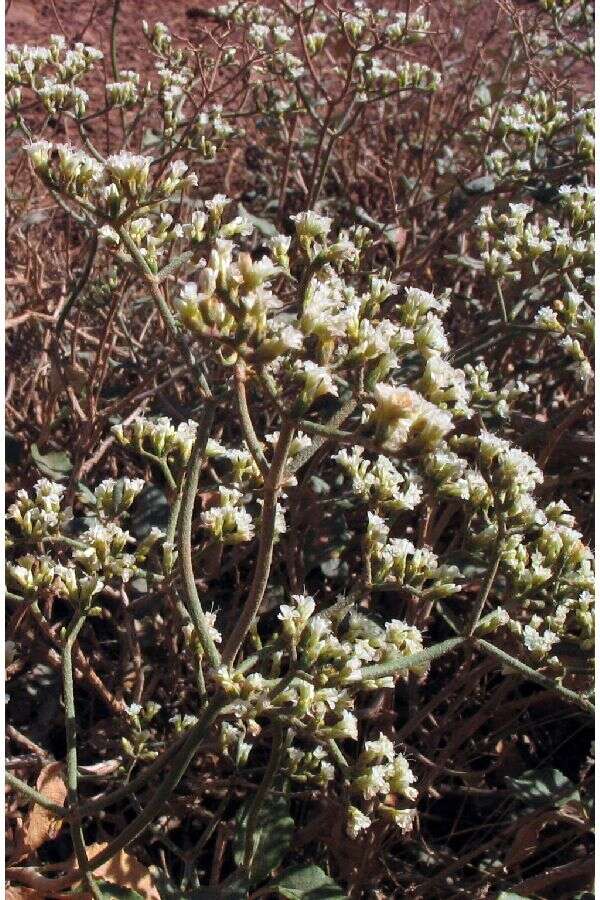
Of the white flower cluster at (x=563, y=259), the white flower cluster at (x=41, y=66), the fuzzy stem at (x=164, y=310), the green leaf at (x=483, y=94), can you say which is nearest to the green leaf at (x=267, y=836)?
the fuzzy stem at (x=164, y=310)

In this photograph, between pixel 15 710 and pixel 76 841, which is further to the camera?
pixel 15 710

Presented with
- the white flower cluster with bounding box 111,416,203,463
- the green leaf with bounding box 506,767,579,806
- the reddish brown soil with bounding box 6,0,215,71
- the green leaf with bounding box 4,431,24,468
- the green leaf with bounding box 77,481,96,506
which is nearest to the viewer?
the white flower cluster with bounding box 111,416,203,463

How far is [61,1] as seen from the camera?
5086mm

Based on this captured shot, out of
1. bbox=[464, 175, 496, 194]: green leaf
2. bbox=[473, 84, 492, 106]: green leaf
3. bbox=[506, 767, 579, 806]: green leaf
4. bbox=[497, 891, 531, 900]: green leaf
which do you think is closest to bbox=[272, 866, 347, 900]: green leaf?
bbox=[497, 891, 531, 900]: green leaf

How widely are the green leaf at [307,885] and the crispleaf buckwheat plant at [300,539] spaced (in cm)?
1

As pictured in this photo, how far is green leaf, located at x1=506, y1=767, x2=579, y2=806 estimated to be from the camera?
1938 millimetres

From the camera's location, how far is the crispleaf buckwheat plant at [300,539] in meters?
1.44

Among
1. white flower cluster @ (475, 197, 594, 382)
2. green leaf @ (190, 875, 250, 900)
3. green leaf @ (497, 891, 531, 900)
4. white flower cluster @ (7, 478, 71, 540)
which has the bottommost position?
green leaf @ (190, 875, 250, 900)

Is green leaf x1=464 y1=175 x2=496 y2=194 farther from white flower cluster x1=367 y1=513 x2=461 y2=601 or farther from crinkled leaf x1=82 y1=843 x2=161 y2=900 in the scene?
crinkled leaf x1=82 y1=843 x2=161 y2=900

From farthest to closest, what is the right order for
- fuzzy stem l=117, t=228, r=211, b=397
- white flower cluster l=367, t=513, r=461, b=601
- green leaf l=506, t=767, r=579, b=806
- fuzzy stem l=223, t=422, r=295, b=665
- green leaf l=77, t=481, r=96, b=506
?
Result: green leaf l=77, t=481, r=96, b=506
green leaf l=506, t=767, r=579, b=806
white flower cluster l=367, t=513, r=461, b=601
fuzzy stem l=117, t=228, r=211, b=397
fuzzy stem l=223, t=422, r=295, b=665

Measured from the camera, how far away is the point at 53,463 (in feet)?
8.16

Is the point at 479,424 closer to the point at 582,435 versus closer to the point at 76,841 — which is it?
the point at 582,435

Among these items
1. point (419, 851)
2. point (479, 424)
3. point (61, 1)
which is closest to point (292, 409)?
point (479, 424)

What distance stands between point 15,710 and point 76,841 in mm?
809
